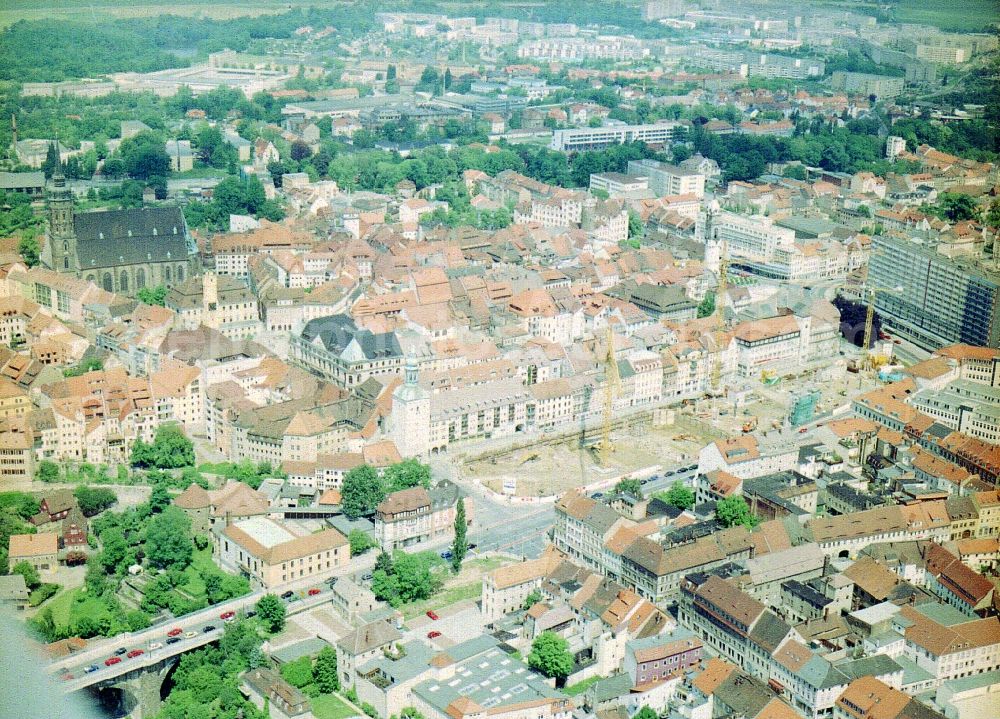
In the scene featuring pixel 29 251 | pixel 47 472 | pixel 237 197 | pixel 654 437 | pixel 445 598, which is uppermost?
pixel 237 197

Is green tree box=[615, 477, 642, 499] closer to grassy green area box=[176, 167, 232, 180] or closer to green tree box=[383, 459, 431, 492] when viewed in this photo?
green tree box=[383, 459, 431, 492]

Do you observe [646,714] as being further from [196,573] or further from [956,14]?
[956,14]

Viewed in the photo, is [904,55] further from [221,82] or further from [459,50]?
[221,82]

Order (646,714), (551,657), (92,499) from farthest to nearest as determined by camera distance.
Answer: (92,499), (551,657), (646,714)

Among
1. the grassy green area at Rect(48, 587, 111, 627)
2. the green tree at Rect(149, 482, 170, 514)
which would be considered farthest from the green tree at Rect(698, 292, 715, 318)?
the grassy green area at Rect(48, 587, 111, 627)

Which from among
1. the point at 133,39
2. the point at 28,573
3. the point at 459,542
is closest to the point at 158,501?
the point at 28,573

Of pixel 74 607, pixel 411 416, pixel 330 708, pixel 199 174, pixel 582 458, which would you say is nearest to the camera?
pixel 330 708

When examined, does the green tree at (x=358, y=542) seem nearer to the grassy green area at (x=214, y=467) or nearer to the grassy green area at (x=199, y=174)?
the grassy green area at (x=214, y=467)

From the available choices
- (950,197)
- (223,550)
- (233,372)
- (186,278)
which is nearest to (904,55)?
(950,197)
